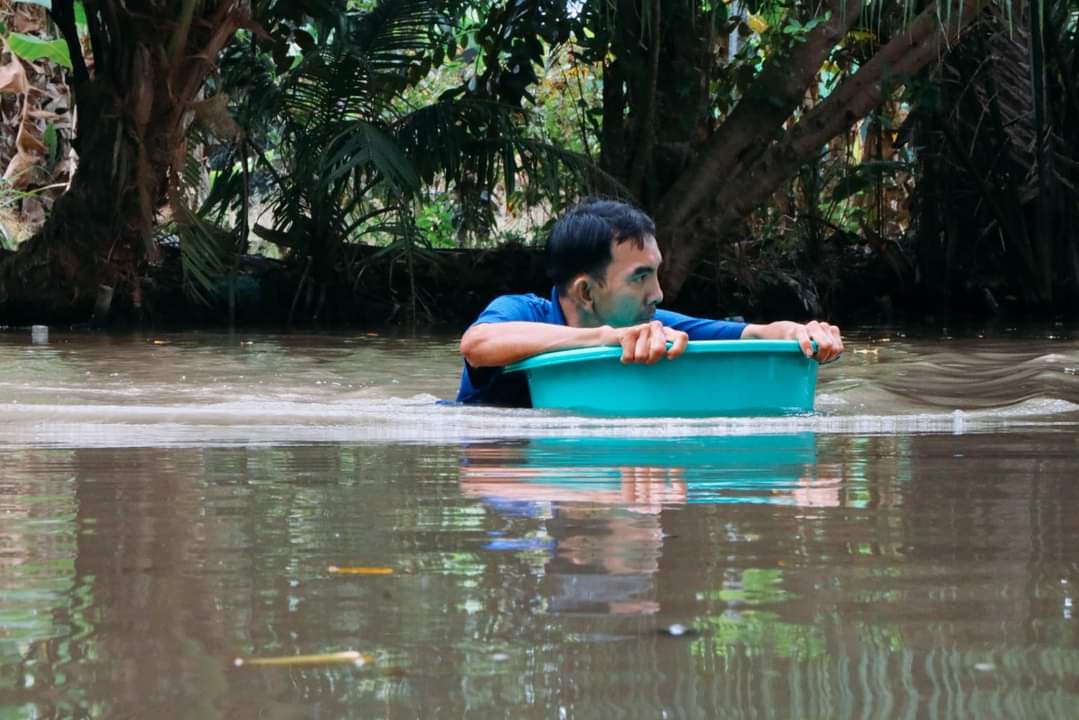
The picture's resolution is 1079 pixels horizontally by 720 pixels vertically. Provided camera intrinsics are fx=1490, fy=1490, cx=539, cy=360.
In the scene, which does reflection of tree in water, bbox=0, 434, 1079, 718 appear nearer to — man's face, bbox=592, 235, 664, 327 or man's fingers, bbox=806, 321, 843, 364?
man's fingers, bbox=806, 321, 843, 364

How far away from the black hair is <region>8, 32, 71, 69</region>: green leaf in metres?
9.23

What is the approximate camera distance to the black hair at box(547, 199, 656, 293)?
4.32 m

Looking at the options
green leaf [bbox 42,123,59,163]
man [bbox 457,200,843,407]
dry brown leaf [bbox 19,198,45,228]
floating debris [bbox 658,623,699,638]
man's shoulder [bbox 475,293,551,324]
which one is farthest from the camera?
green leaf [bbox 42,123,59,163]

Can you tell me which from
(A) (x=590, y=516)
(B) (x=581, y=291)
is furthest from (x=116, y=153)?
(A) (x=590, y=516)

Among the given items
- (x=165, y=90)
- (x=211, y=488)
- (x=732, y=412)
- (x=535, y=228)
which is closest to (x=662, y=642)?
(x=211, y=488)

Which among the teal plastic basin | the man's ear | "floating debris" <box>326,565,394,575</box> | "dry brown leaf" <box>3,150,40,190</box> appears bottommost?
"floating debris" <box>326,565,394,575</box>

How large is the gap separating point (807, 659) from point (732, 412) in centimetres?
260

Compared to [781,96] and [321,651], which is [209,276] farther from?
[321,651]

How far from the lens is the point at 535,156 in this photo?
11.0 meters

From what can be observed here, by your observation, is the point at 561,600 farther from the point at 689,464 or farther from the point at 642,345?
the point at 642,345

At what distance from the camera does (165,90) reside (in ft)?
32.5

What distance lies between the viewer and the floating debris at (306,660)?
1.36 meters

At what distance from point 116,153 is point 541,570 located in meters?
8.89

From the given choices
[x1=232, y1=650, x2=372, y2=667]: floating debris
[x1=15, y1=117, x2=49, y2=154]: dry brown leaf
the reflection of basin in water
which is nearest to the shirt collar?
the reflection of basin in water
